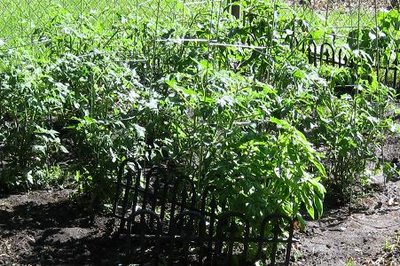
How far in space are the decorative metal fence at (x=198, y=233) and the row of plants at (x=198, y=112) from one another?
121 millimetres

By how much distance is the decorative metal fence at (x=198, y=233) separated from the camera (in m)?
4.98

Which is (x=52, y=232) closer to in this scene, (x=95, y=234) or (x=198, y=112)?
(x=95, y=234)

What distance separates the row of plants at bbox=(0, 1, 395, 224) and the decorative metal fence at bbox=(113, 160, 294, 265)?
0.12 meters

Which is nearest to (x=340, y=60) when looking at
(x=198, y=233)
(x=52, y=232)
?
(x=198, y=233)

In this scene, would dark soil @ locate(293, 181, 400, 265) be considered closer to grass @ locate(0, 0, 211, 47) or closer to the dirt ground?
the dirt ground

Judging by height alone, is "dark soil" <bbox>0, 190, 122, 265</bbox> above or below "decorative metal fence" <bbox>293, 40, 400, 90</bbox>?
below

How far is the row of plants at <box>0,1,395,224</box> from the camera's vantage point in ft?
16.5

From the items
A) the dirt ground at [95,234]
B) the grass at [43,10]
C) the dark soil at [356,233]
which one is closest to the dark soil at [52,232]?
the dirt ground at [95,234]

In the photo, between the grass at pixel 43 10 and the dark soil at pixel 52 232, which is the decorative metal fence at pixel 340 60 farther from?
the dark soil at pixel 52 232

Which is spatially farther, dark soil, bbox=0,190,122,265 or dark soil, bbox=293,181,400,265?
dark soil, bbox=293,181,400,265

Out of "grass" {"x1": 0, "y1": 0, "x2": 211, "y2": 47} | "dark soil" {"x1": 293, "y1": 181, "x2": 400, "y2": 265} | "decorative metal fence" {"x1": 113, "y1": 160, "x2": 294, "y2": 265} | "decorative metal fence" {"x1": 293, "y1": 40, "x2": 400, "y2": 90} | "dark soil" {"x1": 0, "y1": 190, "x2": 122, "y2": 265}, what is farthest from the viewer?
"grass" {"x1": 0, "y1": 0, "x2": 211, "y2": 47}

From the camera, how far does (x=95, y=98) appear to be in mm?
6109

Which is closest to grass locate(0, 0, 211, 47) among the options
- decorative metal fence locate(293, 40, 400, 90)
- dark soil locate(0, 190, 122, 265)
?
decorative metal fence locate(293, 40, 400, 90)

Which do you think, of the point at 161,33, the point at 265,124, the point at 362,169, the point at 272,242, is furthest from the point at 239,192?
the point at 161,33
